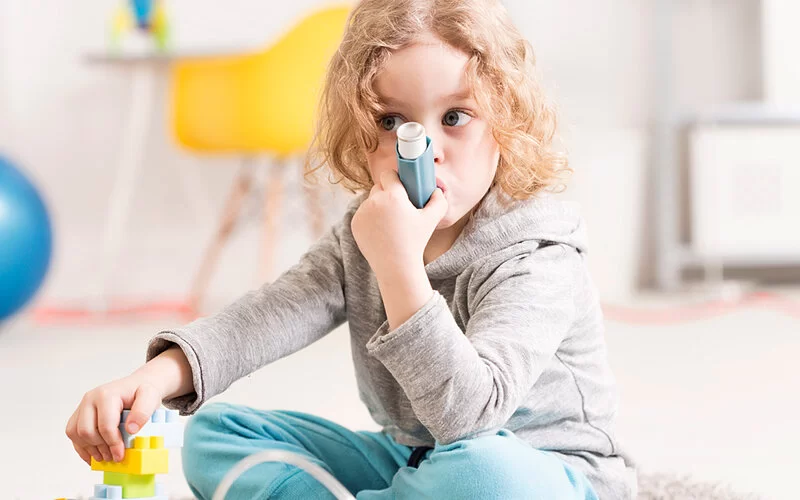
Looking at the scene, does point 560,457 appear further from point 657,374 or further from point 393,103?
point 657,374

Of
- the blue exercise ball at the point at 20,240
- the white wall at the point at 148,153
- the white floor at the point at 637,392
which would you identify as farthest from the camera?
the white wall at the point at 148,153

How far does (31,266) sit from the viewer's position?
2379 mm

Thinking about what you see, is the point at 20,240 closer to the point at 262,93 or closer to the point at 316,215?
the point at 262,93

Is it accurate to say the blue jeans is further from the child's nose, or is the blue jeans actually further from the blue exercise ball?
the blue exercise ball

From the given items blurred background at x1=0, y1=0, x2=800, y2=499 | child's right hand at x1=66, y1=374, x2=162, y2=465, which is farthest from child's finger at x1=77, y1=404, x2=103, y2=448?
blurred background at x1=0, y1=0, x2=800, y2=499

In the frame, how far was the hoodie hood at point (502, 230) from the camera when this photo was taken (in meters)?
0.87

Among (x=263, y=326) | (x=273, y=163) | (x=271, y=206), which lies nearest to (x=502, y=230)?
(x=263, y=326)

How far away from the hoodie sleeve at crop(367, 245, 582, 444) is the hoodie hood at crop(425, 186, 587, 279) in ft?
0.13

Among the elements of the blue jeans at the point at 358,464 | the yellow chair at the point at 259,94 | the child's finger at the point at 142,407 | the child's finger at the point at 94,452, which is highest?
the yellow chair at the point at 259,94

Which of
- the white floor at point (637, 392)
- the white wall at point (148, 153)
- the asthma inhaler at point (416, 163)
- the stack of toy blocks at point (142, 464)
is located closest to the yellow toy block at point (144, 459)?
the stack of toy blocks at point (142, 464)

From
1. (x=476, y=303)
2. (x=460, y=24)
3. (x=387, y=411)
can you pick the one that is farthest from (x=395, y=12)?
(x=387, y=411)

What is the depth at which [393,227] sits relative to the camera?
74cm

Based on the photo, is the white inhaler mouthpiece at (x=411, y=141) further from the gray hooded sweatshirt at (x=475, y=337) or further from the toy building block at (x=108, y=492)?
the toy building block at (x=108, y=492)

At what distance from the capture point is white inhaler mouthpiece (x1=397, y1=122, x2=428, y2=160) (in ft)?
2.45
